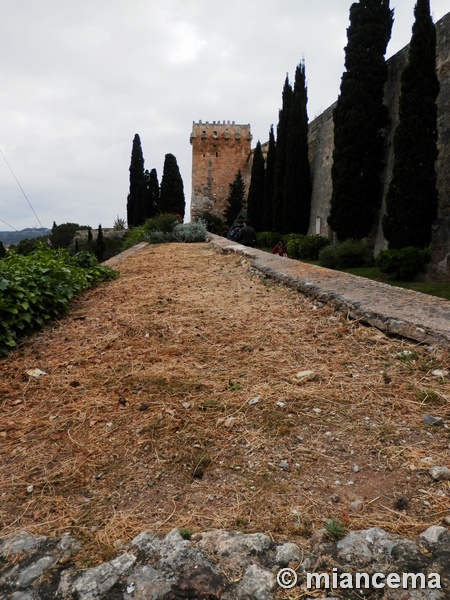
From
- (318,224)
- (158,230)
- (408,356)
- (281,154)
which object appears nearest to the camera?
(408,356)

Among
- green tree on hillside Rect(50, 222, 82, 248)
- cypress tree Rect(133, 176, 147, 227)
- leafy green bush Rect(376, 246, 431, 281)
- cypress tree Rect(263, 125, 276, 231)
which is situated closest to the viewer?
leafy green bush Rect(376, 246, 431, 281)

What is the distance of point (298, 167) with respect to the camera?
16.4m

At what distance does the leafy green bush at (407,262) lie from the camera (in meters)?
8.49

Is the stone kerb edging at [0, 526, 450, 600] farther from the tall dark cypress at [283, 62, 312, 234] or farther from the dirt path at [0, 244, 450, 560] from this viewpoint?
the tall dark cypress at [283, 62, 312, 234]

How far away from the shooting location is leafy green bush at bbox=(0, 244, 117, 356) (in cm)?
308

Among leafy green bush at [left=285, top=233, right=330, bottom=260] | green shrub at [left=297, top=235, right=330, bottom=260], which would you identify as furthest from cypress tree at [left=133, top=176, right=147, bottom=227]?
green shrub at [left=297, top=235, right=330, bottom=260]

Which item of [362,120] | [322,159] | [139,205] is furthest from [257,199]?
[362,120]

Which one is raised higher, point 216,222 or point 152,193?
point 152,193

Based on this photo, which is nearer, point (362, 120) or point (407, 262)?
point (407, 262)

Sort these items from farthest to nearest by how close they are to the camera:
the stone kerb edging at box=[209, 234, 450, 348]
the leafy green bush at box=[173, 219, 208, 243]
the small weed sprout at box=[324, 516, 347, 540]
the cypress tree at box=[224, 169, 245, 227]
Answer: the cypress tree at box=[224, 169, 245, 227] → the leafy green bush at box=[173, 219, 208, 243] → the stone kerb edging at box=[209, 234, 450, 348] → the small weed sprout at box=[324, 516, 347, 540]

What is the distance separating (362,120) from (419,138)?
2.74 meters

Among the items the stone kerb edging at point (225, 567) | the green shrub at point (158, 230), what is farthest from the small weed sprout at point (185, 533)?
the green shrub at point (158, 230)

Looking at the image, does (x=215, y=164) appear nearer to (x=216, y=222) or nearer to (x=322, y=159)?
(x=216, y=222)

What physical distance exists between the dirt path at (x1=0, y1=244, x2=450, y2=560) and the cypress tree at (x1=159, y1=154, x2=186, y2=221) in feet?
90.8
